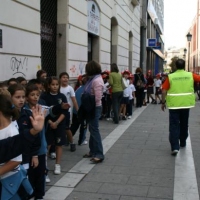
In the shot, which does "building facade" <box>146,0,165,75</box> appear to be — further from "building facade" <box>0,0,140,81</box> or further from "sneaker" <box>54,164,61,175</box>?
"sneaker" <box>54,164,61,175</box>

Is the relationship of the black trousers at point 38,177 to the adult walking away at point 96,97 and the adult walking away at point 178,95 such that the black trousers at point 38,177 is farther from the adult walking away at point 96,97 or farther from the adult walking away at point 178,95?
the adult walking away at point 178,95

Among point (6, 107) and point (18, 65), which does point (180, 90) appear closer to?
point (18, 65)

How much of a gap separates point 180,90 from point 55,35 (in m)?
5.34

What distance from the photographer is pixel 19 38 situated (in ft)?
25.2

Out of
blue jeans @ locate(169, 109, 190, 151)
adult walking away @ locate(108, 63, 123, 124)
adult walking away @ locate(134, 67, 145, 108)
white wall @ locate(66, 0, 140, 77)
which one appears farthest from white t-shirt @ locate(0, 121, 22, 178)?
adult walking away @ locate(134, 67, 145, 108)

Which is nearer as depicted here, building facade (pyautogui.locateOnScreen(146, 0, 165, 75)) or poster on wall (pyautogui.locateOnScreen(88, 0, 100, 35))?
poster on wall (pyautogui.locateOnScreen(88, 0, 100, 35))

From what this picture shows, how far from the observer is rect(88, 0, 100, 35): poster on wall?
1321 cm

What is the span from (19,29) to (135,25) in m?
19.1

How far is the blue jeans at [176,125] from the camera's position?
21.4 feet

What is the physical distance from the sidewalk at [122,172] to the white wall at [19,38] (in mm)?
2082

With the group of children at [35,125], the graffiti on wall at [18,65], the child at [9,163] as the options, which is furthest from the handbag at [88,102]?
the child at [9,163]

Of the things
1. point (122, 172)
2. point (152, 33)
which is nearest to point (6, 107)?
point (122, 172)

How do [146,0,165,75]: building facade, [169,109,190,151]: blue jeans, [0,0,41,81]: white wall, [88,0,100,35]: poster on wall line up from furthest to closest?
[146,0,165,75]: building facade < [88,0,100,35]: poster on wall < [0,0,41,81]: white wall < [169,109,190,151]: blue jeans

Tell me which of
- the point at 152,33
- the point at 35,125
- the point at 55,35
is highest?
the point at 152,33
